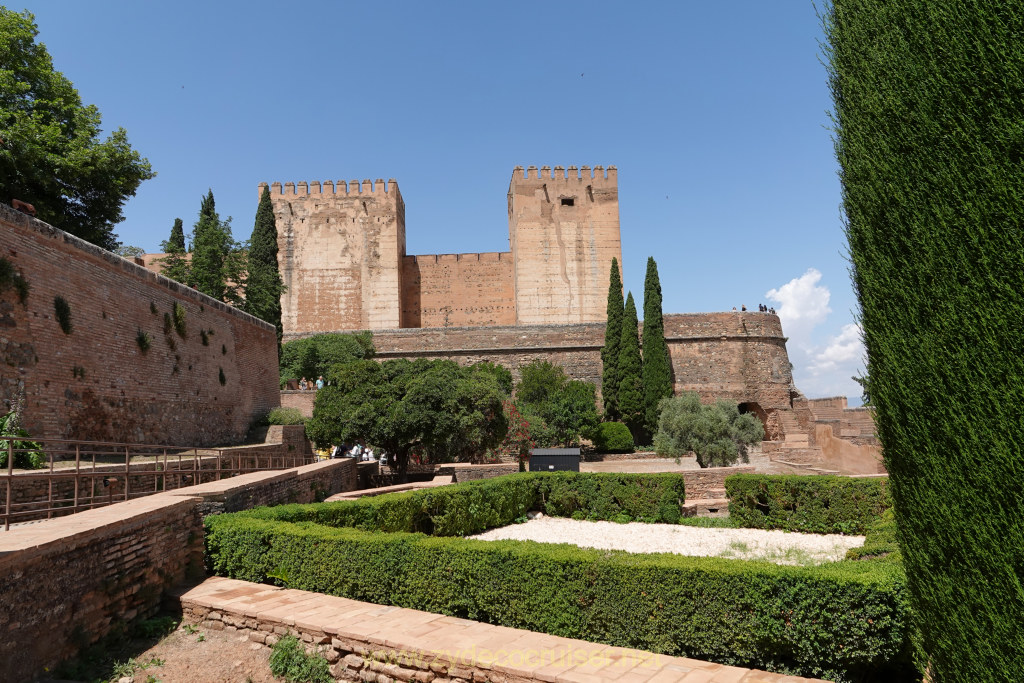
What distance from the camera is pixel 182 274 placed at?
905 inches

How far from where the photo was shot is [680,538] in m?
10.7

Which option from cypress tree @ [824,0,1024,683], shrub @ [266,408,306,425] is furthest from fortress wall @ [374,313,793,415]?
cypress tree @ [824,0,1024,683]

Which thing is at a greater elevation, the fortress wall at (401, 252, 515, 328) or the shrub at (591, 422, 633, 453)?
the fortress wall at (401, 252, 515, 328)

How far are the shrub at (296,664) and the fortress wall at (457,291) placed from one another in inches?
1282

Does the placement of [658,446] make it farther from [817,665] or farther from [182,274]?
[182,274]

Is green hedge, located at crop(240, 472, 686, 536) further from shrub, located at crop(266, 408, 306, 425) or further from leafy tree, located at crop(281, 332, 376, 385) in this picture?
leafy tree, located at crop(281, 332, 376, 385)

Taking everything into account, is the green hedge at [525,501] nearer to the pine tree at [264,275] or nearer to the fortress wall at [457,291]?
the pine tree at [264,275]

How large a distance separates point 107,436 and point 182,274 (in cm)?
1352

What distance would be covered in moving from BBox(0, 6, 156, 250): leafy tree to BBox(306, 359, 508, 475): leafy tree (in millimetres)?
7835

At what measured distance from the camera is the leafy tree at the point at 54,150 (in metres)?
15.1

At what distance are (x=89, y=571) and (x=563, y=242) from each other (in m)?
32.9

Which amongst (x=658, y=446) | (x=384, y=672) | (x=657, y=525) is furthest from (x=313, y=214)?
(x=384, y=672)

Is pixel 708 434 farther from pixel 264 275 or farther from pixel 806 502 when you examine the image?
pixel 264 275

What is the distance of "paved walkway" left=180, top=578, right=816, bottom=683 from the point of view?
3.56 metres
